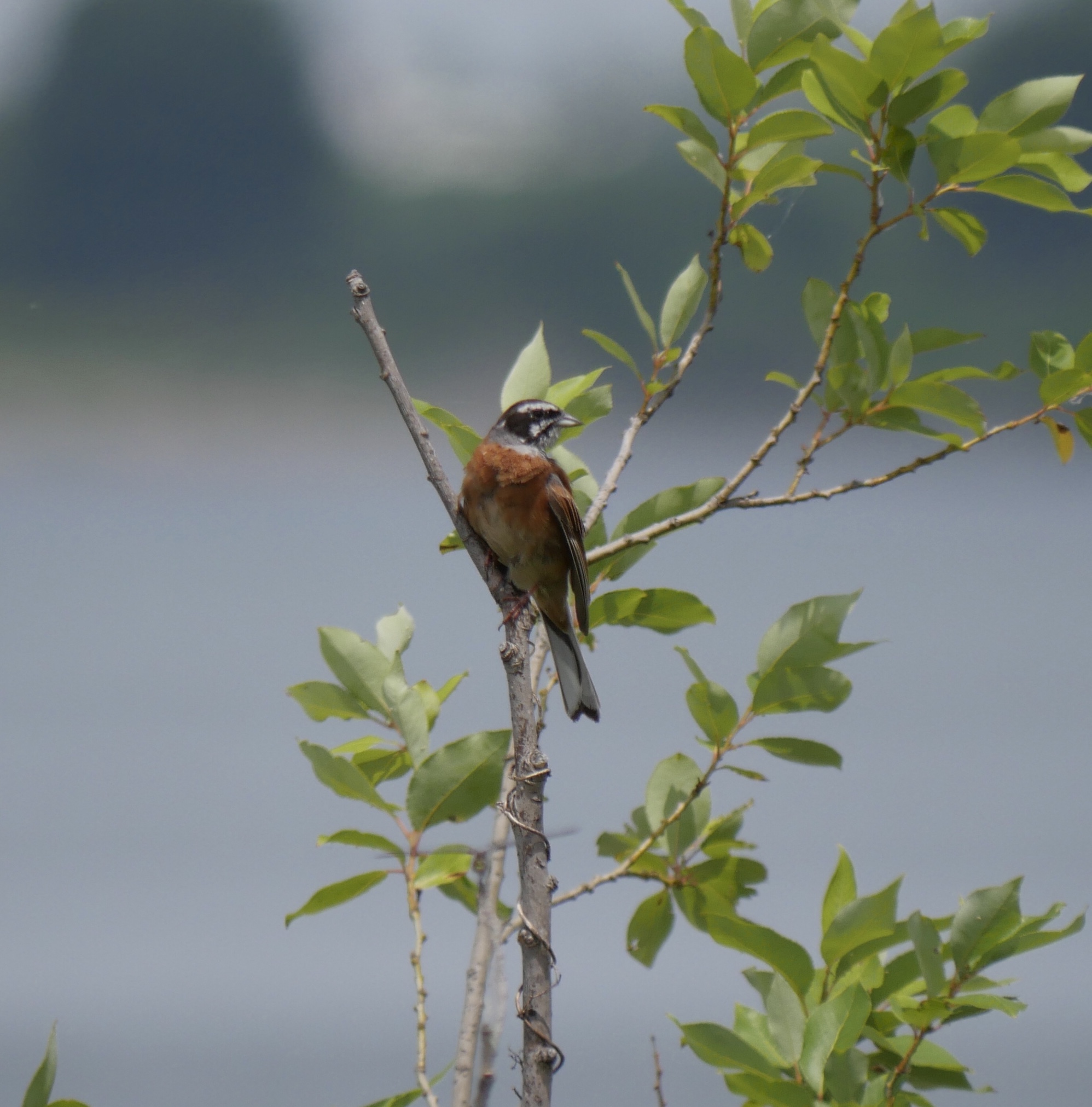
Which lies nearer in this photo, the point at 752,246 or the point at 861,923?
the point at 861,923

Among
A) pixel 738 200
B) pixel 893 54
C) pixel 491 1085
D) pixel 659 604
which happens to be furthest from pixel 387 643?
pixel 893 54

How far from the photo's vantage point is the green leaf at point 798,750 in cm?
94

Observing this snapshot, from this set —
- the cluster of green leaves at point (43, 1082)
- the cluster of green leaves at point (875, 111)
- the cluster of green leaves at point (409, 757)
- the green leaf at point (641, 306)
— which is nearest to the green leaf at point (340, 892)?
the cluster of green leaves at point (409, 757)

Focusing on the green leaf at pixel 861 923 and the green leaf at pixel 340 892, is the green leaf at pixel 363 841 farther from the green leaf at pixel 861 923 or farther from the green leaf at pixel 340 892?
the green leaf at pixel 861 923

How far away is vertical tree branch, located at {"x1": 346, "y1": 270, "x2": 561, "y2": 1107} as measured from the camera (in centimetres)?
68

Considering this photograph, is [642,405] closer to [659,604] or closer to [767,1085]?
[659,604]

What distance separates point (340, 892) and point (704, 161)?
711mm

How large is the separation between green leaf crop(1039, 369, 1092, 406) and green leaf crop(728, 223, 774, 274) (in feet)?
0.92

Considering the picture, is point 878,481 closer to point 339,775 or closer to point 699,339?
point 699,339

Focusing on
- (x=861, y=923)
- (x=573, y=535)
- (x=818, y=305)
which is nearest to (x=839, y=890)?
(x=861, y=923)

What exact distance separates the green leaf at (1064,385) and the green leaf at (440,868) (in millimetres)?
658

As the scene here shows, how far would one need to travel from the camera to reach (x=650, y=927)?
3.49 ft

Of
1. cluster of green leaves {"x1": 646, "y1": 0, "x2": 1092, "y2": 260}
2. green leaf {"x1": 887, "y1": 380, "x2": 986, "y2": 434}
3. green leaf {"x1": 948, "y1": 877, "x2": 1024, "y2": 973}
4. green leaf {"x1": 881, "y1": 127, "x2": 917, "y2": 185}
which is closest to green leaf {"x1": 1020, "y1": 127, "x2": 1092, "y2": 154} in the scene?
cluster of green leaves {"x1": 646, "y1": 0, "x2": 1092, "y2": 260}

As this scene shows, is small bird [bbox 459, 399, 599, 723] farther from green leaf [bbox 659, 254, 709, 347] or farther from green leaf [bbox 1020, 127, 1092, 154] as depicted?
green leaf [bbox 1020, 127, 1092, 154]
